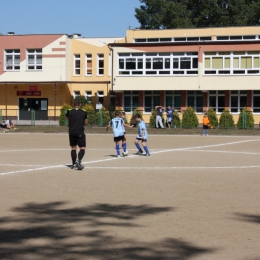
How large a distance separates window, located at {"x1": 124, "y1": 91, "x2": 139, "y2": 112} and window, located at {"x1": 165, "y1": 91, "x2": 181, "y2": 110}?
2.73 meters

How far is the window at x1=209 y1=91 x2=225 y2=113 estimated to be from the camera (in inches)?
2211

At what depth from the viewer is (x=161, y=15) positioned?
8306cm

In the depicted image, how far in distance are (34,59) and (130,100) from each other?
10.8 metres

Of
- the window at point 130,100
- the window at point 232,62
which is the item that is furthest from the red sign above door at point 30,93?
the window at point 232,62

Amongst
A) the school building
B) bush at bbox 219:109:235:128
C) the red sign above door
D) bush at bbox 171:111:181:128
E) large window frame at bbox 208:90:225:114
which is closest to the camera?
bush at bbox 219:109:235:128

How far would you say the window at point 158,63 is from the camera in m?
55.3

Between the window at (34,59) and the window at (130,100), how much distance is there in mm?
9639

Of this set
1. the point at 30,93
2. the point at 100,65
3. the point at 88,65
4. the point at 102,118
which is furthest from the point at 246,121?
the point at 30,93

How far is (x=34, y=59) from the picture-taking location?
62.4 meters

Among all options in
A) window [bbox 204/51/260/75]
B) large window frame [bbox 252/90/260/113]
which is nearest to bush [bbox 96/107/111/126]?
window [bbox 204/51/260/75]

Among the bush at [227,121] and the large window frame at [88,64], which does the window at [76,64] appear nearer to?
the large window frame at [88,64]

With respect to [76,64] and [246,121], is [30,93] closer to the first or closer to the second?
[76,64]

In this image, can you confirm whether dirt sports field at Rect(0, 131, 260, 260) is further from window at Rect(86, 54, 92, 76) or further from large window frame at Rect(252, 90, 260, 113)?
window at Rect(86, 54, 92, 76)

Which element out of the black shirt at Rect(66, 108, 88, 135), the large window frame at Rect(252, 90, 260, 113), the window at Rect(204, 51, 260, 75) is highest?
the window at Rect(204, 51, 260, 75)
